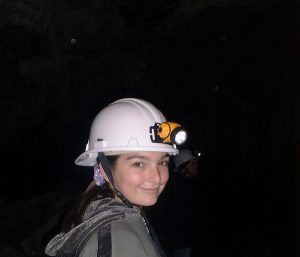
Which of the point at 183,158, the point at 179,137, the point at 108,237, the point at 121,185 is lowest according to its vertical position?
the point at 183,158

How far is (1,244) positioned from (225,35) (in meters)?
7.72

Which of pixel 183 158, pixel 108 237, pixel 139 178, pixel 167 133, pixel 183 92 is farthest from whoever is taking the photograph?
pixel 183 92

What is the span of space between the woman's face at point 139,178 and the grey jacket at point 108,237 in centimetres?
17

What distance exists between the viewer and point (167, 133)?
7.77 feet

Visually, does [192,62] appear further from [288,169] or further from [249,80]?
[288,169]

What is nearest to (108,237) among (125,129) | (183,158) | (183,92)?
(125,129)

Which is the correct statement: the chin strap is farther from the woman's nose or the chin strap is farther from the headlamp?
the headlamp

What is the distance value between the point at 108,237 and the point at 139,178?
482mm

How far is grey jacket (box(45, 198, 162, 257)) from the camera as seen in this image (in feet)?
5.28

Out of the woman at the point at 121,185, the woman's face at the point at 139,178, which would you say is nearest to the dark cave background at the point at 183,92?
the woman at the point at 121,185

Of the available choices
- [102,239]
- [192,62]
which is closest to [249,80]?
[192,62]

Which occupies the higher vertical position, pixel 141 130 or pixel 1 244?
pixel 141 130

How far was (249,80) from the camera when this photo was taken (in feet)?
31.2

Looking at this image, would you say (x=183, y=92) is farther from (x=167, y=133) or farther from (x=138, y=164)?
(x=138, y=164)
